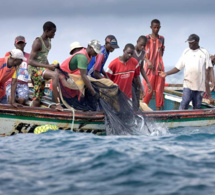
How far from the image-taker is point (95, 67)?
9.30m

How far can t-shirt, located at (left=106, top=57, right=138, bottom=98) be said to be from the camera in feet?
31.7

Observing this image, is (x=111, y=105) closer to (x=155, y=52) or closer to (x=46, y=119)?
(x=46, y=119)

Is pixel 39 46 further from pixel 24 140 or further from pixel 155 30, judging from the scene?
pixel 155 30

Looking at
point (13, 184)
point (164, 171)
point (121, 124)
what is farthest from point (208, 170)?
point (121, 124)

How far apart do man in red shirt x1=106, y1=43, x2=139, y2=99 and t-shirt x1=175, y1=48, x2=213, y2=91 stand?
1364mm

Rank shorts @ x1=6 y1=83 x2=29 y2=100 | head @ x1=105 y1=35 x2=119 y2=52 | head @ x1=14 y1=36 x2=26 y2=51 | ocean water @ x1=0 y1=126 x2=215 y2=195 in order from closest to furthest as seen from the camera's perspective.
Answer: ocean water @ x1=0 y1=126 x2=215 y2=195
head @ x1=105 y1=35 x2=119 y2=52
shorts @ x1=6 y1=83 x2=29 y2=100
head @ x1=14 y1=36 x2=26 y2=51

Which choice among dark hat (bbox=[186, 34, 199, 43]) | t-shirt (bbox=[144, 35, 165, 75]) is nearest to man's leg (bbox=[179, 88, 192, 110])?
dark hat (bbox=[186, 34, 199, 43])

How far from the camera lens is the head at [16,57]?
8445 mm

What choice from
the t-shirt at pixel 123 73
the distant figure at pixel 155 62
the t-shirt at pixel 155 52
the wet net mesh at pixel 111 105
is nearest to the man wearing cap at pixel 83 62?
the wet net mesh at pixel 111 105

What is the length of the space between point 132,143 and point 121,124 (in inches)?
52.6

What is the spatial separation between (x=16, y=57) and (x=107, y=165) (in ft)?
11.1

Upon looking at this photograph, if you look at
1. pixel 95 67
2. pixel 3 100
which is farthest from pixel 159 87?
pixel 3 100

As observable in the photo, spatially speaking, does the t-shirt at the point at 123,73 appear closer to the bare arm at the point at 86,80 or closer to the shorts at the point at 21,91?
the bare arm at the point at 86,80

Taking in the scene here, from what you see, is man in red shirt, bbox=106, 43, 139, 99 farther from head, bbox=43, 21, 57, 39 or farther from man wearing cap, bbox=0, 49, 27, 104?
man wearing cap, bbox=0, 49, 27, 104
